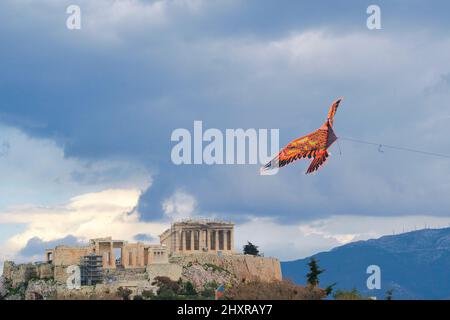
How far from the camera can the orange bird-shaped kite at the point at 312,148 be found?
504 ft

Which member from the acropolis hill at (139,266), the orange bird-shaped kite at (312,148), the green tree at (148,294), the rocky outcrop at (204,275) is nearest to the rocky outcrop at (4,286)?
the acropolis hill at (139,266)

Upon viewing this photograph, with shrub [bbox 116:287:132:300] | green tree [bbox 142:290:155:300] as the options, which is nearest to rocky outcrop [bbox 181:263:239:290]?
green tree [bbox 142:290:155:300]

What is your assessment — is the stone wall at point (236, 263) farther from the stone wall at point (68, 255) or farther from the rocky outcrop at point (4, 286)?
the rocky outcrop at point (4, 286)

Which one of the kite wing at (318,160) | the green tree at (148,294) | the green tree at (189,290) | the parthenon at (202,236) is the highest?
the kite wing at (318,160)

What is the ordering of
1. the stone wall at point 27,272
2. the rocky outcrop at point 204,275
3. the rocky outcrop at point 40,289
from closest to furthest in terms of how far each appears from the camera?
the rocky outcrop at point 40,289, the rocky outcrop at point 204,275, the stone wall at point 27,272

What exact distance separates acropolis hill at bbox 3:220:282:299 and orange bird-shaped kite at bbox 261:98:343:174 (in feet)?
49.2

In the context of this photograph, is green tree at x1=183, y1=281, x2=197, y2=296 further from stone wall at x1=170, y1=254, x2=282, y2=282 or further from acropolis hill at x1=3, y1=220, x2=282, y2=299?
stone wall at x1=170, y1=254, x2=282, y2=282

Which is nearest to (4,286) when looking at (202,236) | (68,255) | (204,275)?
(68,255)

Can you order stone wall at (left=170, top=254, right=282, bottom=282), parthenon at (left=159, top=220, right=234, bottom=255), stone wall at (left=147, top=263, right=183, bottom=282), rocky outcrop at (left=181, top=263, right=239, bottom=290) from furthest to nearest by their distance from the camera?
parthenon at (left=159, top=220, right=234, bottom=255)
stone wall at (left=170, top=254, right=282, bottom=282)
rocky outcrop at (left=181, top=263, right=239, bottom=290)
stone wall at (left=147, top=263, right=183, bottom=282)

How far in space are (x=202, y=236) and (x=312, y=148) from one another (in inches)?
1144

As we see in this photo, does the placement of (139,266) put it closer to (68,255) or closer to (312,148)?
(68,255)

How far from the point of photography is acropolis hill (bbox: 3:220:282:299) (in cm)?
16000
